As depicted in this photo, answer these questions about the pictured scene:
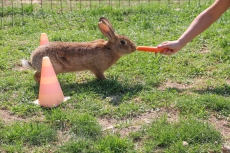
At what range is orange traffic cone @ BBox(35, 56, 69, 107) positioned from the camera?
15.9 feet

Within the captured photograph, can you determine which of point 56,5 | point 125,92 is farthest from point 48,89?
point 56,5

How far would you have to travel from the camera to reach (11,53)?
6531mm

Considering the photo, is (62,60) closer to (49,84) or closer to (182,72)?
(49,84)

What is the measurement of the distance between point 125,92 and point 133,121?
2.68 ft

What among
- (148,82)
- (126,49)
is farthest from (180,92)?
(126,49)

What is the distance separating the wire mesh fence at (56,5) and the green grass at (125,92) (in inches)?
9.8

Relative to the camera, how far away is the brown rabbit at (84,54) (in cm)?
545

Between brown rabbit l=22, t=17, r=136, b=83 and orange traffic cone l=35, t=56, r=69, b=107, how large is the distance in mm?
485

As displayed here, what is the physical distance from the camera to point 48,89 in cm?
486

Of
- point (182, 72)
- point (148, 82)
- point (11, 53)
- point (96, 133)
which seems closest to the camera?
point (96, 133)

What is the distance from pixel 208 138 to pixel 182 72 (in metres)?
1.86

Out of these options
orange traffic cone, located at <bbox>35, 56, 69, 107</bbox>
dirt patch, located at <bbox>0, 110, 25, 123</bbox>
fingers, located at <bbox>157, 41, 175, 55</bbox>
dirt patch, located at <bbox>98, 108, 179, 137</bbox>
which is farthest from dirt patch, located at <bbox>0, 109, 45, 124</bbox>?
fingers, located at <bbox>157, 41, 175, 55</bbox>

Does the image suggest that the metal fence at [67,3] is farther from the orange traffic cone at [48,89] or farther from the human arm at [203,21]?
the orange traffic cone at [48,89]

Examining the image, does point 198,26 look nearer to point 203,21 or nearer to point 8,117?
point 203,21
